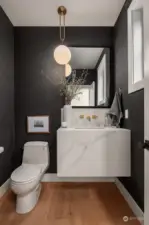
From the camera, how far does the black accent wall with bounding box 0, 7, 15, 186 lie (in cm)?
253

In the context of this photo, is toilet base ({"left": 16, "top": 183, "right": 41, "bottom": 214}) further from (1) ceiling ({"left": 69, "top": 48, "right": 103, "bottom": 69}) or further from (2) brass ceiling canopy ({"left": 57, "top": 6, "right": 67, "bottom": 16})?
(2) brass ceiling canopy ({"left": 57, "top": 6, "right": 67, "bottom": 16})

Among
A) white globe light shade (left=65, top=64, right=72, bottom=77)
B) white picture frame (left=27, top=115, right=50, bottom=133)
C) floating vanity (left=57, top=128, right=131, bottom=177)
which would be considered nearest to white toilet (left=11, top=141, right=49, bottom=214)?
floating vanity (left=57, top=128, right=131, bottom=177)

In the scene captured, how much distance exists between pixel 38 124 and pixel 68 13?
1677mm

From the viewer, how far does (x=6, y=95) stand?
2.70 m

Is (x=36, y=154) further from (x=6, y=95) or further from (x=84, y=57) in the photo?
(x=84, y=57)

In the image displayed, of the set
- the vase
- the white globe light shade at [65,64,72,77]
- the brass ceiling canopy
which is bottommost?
the vase

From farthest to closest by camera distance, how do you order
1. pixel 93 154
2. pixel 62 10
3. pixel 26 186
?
pixel 62 10 → pixel 93 154 → pixel 26 186

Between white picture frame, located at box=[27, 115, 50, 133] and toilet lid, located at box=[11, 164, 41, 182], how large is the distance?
0.74m

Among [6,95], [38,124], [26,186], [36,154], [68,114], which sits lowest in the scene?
[26,186]

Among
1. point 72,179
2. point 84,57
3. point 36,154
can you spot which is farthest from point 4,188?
point 84,57

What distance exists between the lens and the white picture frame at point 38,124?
303 centimetres

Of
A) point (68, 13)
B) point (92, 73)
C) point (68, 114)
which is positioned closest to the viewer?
point (68, 13)

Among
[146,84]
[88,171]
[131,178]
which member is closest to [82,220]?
[88,171]

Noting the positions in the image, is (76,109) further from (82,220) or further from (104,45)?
(82,220)
